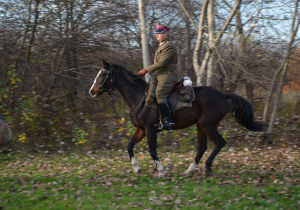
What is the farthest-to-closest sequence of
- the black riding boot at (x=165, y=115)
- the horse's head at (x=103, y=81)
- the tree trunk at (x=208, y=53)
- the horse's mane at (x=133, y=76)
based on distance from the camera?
the tree trunk at (x=208, y=53)
the horse's mane at (x=133, y=76)
the horse's head at (x=103, y=81)
the black riding boot at (x=165, y=115)

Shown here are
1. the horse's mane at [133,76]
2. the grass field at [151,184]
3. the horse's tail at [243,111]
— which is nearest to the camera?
the grass field at [151,184]

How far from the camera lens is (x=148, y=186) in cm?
728

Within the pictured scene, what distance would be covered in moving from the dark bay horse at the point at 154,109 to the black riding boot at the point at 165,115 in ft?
0.53

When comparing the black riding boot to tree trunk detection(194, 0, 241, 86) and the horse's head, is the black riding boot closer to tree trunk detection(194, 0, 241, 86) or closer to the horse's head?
the horse's head

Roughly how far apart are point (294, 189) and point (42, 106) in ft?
29.9

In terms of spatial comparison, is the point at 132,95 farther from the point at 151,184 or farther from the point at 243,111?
the point at 243,111

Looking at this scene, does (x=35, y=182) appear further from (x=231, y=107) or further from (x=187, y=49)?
(x=187, y=49)

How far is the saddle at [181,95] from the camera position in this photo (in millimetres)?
8016

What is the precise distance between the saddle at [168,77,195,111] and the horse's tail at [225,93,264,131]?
1090 millimetres

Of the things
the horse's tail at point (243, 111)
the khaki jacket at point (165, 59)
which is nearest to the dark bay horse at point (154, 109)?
the horse's tail at point (243, 111)

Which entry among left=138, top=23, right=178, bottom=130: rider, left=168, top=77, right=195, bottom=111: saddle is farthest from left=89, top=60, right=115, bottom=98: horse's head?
left=168, top=77, right=195, bottom=111: saddle

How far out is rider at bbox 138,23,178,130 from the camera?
25.7 feet

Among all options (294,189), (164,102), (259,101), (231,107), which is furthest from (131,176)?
(259,101)

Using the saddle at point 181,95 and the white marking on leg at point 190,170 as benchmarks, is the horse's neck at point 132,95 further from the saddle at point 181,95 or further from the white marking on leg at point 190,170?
the white marking on leg at point 190,170
